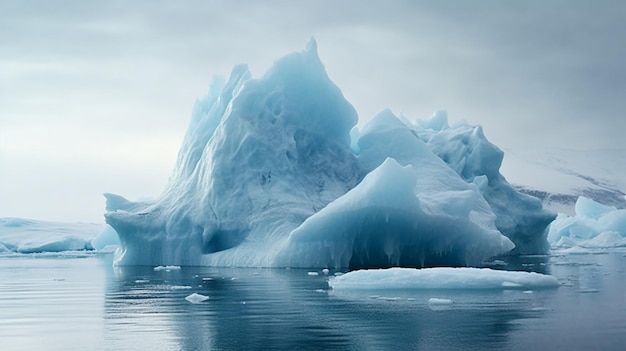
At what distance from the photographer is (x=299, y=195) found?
2459 centimetres

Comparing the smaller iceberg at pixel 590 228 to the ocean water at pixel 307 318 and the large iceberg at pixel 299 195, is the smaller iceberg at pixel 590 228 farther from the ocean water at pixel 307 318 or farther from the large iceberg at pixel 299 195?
the ocean water at pixel 307 318

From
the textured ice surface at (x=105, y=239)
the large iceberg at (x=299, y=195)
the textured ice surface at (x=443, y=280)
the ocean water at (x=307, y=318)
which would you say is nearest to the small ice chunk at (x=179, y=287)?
the ocean water at (x=307, y=318)

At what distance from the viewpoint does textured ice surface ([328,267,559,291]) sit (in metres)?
14.0

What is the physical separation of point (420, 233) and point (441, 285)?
739 centimetres

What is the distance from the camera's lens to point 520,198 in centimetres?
3394

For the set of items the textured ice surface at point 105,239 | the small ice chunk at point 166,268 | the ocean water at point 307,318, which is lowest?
the ocean water at point 307,318

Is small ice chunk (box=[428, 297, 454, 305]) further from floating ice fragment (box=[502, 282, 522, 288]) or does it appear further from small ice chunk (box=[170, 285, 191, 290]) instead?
small ice chunk (box=[170, 285, 191, 290])

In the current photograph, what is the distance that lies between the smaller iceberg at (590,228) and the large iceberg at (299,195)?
16163 mm

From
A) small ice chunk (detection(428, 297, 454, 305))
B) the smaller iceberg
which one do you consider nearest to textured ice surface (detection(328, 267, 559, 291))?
small ice chunk (detection(428, 297, 454, 305))

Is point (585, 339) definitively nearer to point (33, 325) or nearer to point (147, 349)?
point (147, 349)

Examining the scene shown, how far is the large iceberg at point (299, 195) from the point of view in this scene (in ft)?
68.9

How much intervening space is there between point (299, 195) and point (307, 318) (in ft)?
48.1

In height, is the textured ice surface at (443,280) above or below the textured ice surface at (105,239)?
below

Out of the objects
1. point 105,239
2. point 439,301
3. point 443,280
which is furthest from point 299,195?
point 105,239
